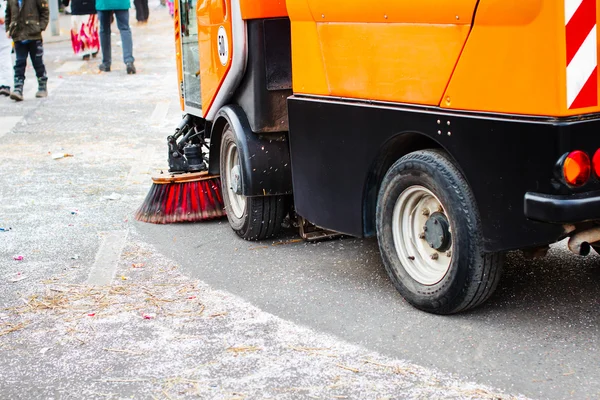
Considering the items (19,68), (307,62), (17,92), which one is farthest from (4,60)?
(307,62)

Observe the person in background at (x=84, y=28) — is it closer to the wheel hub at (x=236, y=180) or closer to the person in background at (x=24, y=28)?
the person in background at (x=24, y=28)

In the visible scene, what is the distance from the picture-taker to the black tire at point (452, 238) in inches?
158

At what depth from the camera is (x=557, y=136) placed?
3.53m

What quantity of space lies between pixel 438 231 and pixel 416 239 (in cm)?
26

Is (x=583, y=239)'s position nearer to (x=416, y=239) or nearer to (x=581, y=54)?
(x=581, y=54)

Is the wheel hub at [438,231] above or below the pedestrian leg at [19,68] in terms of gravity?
below

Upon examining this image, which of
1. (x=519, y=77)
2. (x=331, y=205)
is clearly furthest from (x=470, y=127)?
(x=331, y=205)

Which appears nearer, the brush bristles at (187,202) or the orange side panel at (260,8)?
the orange side panel at (260,8)

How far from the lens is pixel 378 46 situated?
4324 mm

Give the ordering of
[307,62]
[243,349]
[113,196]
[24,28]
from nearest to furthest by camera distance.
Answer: [243,349]
[307,62]
[113,196]
[24,28]

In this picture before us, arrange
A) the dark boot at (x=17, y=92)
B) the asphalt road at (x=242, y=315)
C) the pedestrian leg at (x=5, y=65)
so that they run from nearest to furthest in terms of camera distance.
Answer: the asphalt road at (x=242, y=315), the pedestrian leg at (x=5, y=65), the dark boot at (x=17, y=92)

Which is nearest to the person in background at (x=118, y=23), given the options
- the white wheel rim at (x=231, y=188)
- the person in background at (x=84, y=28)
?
the person in background at (x=84, y=28)

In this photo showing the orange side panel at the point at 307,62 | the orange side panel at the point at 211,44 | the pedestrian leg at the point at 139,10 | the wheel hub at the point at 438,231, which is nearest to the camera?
the wheel hub at the point at 438,231

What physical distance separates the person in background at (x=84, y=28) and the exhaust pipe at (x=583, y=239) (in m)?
13.7
